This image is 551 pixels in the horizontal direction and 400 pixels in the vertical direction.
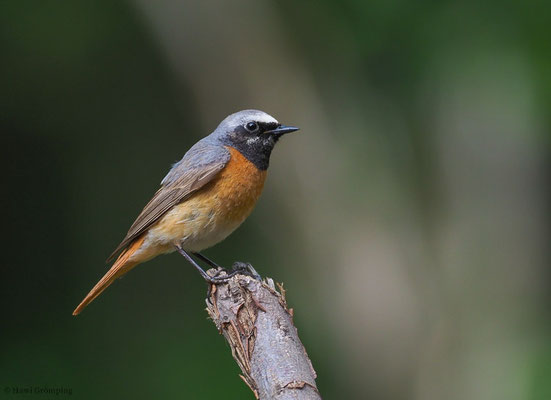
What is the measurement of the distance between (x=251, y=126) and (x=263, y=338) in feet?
7.21

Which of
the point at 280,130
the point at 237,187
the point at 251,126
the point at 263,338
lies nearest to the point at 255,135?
the point at 251,126

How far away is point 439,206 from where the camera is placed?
9109 mm

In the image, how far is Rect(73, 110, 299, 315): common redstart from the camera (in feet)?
16.1

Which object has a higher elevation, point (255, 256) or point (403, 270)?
point (255, 256)

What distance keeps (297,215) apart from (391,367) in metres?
2.09

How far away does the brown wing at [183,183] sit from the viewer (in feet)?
16.1

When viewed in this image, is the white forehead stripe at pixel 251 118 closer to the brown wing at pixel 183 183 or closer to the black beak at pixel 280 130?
the black beak at pixel 280 130

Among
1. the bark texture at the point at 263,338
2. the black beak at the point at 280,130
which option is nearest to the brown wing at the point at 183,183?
the black beak at the point at 280,130

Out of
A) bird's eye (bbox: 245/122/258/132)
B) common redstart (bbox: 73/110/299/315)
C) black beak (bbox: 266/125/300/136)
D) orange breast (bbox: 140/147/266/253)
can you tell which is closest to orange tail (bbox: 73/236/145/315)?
common redstart (bbox: 73/110/299/315)

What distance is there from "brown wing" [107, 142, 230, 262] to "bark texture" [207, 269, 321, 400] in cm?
113

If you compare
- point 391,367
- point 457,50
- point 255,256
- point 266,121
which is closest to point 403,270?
point 391,367

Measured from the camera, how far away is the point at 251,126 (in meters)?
5.22

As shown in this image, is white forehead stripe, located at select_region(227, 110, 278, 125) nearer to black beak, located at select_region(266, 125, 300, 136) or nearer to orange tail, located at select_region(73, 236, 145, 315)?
black beak, located at select_region(266, 125, 300, 136)

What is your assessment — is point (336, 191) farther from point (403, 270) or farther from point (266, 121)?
point (266, 121)
